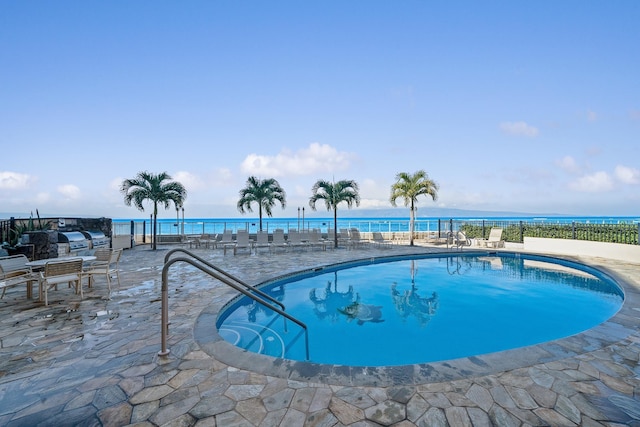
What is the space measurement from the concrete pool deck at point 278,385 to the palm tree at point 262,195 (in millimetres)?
11487

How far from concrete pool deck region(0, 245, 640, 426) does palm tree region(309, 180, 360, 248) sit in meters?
11.3

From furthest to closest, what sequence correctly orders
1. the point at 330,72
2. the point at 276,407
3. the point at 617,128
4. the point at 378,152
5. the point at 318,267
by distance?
the point at 378,152 → the point at 617,128 → the point at 330,72 → the point at 318,267 → the point at 276,407

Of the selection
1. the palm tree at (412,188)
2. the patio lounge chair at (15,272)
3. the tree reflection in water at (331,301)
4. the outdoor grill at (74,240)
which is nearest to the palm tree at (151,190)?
the outdoor grill at (74,240)

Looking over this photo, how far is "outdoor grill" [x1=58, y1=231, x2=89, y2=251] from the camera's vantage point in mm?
9031

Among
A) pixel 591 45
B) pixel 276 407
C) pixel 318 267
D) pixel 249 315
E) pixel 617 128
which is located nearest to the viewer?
pixel 276 407

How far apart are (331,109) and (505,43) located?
8.53 meters

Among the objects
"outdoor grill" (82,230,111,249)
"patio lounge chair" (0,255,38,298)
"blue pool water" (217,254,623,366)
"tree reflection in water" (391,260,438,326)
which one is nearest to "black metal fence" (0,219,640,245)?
"outdoor grill" (82,230,111,249)

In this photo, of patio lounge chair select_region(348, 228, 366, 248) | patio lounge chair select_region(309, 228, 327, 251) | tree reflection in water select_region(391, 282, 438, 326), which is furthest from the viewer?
patio lounge chair select_region(348, 228, 366, 248)

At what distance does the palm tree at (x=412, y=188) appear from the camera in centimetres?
1516

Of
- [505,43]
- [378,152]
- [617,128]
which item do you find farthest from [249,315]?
[617,128]

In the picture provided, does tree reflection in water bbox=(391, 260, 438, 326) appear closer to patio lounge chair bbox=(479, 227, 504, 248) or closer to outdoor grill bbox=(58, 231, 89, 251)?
patio lounge chair bbox=(479, 227, 504, 248)

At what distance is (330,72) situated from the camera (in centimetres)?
1270

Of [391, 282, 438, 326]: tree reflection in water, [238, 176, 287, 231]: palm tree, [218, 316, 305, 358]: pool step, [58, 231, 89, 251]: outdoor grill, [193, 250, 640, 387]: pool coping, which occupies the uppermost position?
[238, 176, 287, 231]: palm tree

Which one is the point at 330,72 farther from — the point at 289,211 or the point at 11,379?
the point at 11,379
